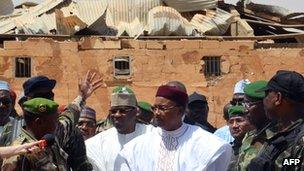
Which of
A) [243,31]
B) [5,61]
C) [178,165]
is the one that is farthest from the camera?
[243,31]

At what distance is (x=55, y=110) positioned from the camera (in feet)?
16.0

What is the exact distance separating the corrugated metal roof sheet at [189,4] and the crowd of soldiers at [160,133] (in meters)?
10.2

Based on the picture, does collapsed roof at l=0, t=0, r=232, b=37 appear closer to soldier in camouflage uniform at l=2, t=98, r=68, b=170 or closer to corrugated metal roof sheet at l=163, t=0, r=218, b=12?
corrugated metal roof sheet at l=163, t=0, r=218, b=12

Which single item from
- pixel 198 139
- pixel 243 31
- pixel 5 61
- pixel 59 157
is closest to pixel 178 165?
pixel 198 139

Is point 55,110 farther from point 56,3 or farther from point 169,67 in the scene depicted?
point 56,3

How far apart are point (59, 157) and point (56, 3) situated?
12879 mm

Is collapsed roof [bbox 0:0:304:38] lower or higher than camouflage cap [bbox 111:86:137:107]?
higher

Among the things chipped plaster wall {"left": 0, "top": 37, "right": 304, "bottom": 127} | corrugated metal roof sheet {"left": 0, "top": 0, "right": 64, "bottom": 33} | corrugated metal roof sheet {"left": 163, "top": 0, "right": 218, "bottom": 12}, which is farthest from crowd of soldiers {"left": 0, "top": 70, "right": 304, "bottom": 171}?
corrugated metal roof sheet {"left": 163, "top": 0, "right": 218, "bottom": 12}

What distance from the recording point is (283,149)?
4.57 metres

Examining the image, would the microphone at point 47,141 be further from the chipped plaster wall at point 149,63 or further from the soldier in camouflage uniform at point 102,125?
the chipped plaster wall at point 149,63

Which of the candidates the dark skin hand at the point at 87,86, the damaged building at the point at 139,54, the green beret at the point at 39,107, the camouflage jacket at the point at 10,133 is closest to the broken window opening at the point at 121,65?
the damaged building at the point at 139,54

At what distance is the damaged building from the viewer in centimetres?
1562

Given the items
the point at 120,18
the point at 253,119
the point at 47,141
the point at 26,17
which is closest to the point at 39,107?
the point at 47,141

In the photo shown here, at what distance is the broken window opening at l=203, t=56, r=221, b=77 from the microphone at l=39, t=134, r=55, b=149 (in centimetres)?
1148
